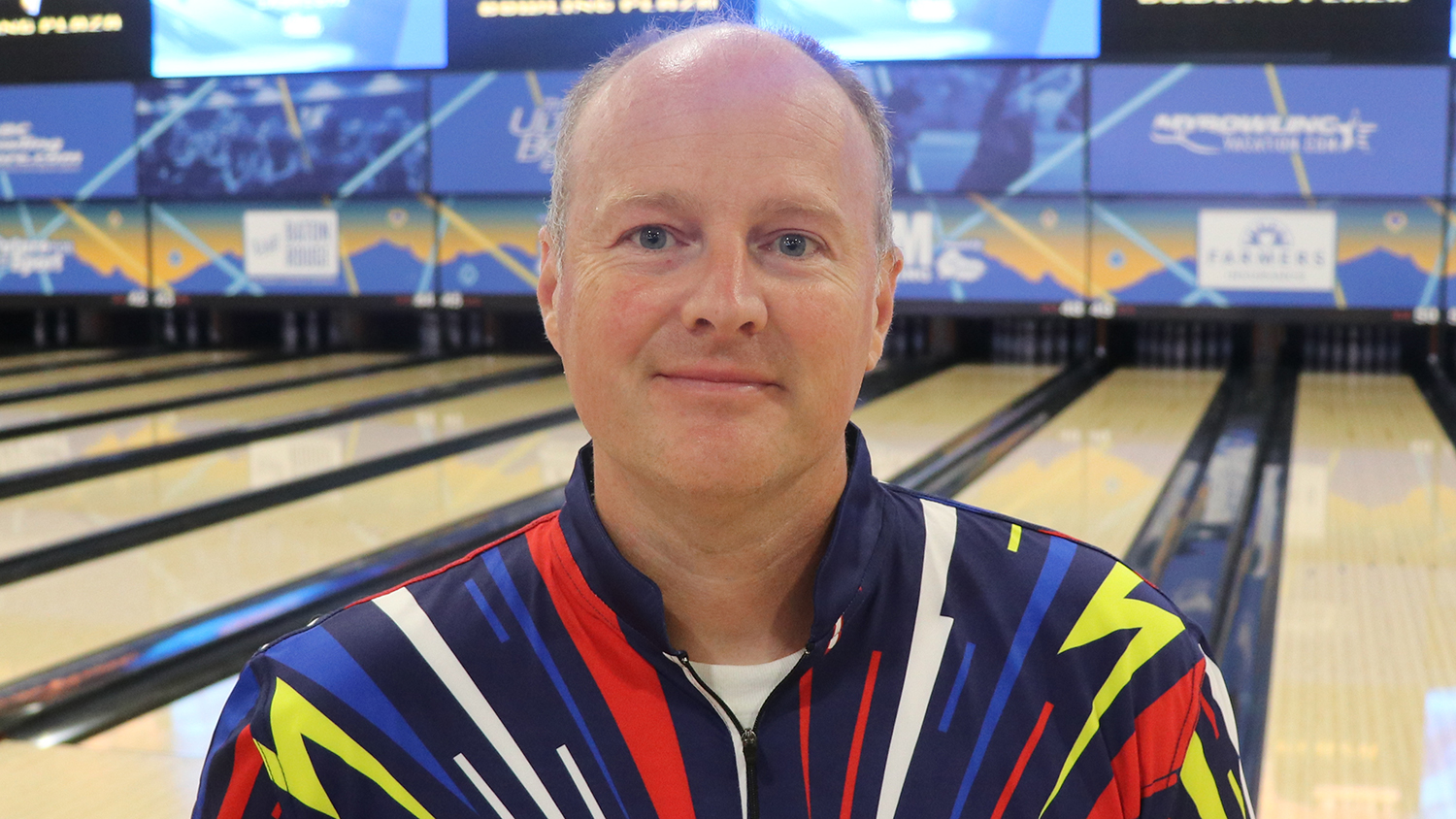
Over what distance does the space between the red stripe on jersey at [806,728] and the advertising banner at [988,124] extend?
17.6 feet

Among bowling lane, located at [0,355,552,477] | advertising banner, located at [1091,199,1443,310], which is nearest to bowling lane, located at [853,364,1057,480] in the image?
advertising banner, located at [1091,199,1443,310]

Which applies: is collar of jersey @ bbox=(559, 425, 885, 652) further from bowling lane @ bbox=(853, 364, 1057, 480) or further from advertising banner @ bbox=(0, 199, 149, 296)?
advertising banner @ bbox=(0, 199, 149, 296)

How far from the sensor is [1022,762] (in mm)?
783

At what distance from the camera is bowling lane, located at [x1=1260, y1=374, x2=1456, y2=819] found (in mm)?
1718

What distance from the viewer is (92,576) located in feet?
9.12

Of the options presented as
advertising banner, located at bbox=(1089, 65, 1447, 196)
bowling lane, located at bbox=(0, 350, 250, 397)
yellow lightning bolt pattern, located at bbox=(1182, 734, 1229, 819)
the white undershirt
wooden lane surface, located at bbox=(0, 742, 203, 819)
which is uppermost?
advertising banner, located at bbox=(1089, 65, 1447, 196)

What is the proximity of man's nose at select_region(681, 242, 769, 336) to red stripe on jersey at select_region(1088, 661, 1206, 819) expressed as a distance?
0.33 meters

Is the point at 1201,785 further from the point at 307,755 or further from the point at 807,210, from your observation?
the point at 307,755

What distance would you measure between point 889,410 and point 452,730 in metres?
4.22

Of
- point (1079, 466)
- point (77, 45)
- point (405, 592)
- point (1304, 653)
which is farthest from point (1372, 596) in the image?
point (77, 45)

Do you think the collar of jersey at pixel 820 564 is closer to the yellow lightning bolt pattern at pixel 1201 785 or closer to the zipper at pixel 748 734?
the zipper at pixel 748 734

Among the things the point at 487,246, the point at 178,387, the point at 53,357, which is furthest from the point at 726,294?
the point at 53,357

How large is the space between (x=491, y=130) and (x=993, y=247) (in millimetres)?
2431

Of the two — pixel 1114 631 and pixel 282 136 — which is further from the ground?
pixel 282 136
